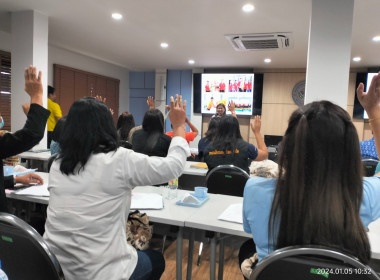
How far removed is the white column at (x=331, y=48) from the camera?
2.99m

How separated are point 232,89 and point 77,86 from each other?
370cm

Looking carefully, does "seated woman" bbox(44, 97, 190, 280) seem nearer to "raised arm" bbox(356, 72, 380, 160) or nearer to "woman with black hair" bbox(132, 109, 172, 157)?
"raised arm" bbox(356, 72, 380, 160)

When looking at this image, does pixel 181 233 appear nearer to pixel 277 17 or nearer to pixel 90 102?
A: pixel 90 102

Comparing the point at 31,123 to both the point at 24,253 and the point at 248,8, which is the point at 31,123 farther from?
the point at 248,8

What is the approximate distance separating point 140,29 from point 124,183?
3807 millimetres

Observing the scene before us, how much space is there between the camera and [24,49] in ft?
13.0

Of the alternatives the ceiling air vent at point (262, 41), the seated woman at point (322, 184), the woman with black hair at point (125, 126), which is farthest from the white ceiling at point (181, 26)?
the seated woman at point (322, 184)

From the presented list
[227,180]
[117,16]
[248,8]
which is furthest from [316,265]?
[117,16]

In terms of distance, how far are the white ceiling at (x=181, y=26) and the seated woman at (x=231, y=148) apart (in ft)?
5.17

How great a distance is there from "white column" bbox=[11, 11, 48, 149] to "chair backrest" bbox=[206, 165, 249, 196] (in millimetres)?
3050

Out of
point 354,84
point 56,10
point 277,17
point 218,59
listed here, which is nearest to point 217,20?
point 277,17

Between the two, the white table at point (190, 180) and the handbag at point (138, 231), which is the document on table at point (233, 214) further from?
the white table at point (190, 180)

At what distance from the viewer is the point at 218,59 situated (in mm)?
6504

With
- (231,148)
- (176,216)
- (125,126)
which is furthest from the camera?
A: (125,126)
